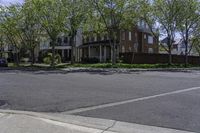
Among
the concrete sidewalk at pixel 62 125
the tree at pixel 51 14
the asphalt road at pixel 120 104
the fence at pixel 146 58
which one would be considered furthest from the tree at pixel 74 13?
the concrete sidewalk at pixel 62 125

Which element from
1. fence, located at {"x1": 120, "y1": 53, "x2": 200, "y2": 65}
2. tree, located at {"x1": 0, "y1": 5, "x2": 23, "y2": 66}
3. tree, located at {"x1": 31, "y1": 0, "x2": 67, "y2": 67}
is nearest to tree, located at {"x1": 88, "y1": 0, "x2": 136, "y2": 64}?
tree, located at {"x1": 31, "y1": 0, "x2": 67, "y2": 67}

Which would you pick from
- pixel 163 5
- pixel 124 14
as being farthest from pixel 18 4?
pixel 163 5

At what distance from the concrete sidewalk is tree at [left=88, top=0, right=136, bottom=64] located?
31.9 m

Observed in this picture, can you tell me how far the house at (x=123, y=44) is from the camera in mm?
65469

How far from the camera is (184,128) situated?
372 inches

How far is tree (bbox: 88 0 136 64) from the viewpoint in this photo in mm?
42250

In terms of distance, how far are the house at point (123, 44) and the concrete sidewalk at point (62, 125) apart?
5233cm

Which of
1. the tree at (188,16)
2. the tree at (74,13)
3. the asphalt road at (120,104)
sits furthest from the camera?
the tree at (188,16)

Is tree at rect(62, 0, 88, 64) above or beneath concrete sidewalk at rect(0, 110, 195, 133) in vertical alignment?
above

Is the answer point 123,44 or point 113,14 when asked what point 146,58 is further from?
point 113,14

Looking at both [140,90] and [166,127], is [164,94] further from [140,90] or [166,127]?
[166,127]

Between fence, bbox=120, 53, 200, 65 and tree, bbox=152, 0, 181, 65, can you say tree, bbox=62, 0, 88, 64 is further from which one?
fence, bbox=120, 53, 200, 65

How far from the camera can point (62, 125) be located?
979 centimetres

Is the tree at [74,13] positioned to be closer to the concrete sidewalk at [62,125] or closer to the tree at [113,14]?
the tree at [113,14]
